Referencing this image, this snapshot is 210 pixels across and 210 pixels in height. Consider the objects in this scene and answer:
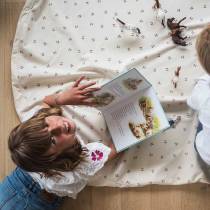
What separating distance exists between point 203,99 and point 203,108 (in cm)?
3

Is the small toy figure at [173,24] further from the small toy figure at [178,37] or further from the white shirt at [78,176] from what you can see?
the white shirt at [78,176]

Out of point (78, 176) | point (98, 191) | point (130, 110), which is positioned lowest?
point (98, 191)

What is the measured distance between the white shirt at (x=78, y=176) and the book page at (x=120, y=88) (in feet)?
0.39

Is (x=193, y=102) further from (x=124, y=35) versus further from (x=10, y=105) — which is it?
(x=10, y=105)

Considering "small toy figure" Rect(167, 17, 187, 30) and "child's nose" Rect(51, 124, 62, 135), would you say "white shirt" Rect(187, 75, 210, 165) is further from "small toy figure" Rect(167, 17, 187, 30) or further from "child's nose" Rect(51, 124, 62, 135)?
"child's nose" Rect(51, 124, 62, 135)

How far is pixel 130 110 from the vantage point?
3.88 ft

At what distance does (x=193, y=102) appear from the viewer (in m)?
1.11

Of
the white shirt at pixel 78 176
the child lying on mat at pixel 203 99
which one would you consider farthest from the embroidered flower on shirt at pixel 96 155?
the child lying on mat at pixel 203 99

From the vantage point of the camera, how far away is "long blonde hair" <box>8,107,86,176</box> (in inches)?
39.2

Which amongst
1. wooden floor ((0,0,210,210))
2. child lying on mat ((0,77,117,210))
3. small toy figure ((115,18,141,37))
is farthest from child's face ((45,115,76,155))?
small toy figure ((115,18,141,37))

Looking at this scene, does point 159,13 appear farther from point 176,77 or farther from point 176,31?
point 176,77

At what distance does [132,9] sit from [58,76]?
0.94ft

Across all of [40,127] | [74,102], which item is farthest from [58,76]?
[40,127]

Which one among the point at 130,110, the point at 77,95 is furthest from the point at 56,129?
the point at 130,110
